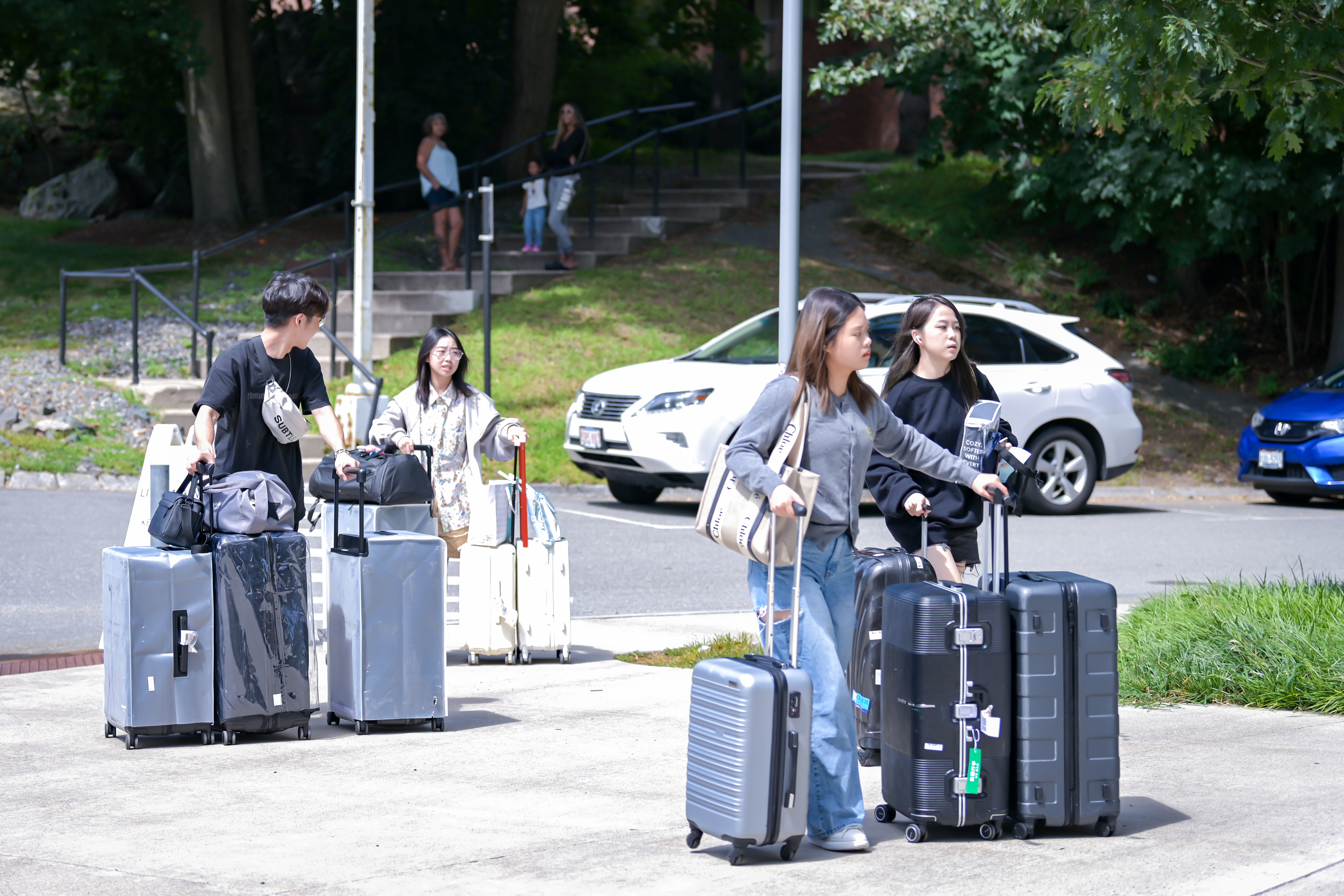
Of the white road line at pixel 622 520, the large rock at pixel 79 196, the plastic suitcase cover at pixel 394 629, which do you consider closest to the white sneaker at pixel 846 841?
the plastic suitcase cover at pixel 394 629

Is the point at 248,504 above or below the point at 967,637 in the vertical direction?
above

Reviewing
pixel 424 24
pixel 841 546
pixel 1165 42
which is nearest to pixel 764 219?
pixel 424 24

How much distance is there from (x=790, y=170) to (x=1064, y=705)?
4823mm

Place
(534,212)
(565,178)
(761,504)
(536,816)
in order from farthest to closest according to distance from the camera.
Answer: (534,212) → (565,178) → (536,816) → (761,504)

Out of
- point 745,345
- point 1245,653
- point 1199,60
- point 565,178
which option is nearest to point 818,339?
point 1245,653

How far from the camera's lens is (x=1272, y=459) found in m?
15.5

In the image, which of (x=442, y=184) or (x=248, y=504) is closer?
(x=248, y=504)

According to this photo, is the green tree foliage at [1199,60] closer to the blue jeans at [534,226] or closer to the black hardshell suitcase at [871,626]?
the black hardshell suitcase at [871,626]

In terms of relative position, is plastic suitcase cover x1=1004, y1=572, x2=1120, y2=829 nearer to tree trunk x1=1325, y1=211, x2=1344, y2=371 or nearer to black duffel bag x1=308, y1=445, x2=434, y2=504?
black duffel bag x1=308, y1=445, x2=434, y2=504

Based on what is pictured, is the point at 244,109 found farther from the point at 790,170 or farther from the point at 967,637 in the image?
the point at 967,637

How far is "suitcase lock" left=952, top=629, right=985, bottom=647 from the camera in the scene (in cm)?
487

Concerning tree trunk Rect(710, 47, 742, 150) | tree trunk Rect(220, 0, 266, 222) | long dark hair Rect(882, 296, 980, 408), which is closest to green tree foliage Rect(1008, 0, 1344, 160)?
long dark hair Rect(882, 296, 980, 408)

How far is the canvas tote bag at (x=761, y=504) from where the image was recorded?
4746 mm

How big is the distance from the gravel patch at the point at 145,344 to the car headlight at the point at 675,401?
6450mm
